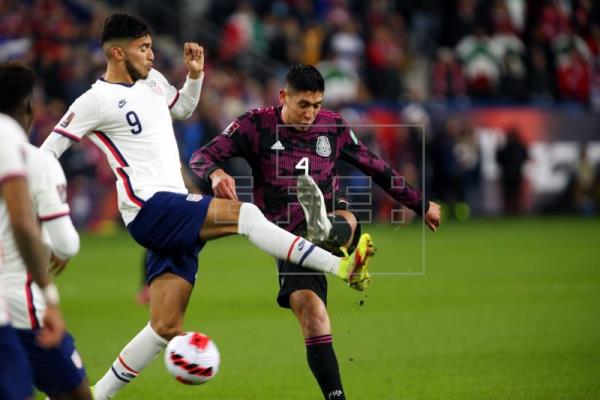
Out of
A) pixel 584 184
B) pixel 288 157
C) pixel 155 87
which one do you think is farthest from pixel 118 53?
pixel 584 184

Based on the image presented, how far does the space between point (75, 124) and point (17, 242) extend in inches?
96.7

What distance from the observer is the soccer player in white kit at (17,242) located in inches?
203

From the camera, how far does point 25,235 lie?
518 cm

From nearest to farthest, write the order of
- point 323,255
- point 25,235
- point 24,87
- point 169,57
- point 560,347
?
1. point 25,235
2. point 24,87
3. point 323,255
4. point 560,347
5. point 169,57

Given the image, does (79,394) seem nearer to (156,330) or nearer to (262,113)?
(156,330)

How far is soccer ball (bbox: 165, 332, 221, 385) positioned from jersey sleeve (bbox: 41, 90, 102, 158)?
4.88 ft

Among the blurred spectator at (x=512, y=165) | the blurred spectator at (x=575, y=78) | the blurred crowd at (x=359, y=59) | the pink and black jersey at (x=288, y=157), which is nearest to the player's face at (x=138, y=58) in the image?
the pink and black jersey at (x=288, y=157)

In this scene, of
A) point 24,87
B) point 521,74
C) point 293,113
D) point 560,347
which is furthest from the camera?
point 521,74

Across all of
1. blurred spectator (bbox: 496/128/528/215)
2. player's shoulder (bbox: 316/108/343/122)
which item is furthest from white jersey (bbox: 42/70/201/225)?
blurred spectator (bbox: 496/128/528/215)

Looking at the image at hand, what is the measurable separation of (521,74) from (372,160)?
20.8 metres

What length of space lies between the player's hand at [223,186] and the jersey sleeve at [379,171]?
3.73 feet

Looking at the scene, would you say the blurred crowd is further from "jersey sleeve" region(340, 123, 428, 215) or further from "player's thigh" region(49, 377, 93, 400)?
"player's thigh" region(49, 377, 93, 400)

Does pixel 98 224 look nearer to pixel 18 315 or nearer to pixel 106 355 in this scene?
pixel 106 355

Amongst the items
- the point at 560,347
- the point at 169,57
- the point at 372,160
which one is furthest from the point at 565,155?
the point at 372,160
